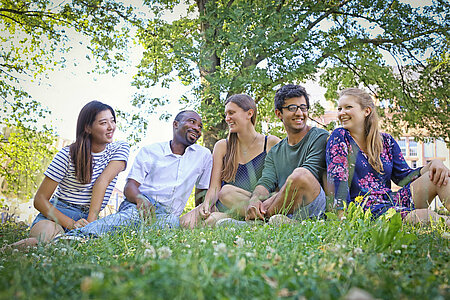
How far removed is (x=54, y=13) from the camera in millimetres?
9898

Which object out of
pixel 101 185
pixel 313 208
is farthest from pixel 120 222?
pixel 313 208

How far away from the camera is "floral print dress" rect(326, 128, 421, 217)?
12.1 ft

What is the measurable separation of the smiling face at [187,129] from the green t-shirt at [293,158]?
1.08 m

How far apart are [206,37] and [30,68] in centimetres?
563

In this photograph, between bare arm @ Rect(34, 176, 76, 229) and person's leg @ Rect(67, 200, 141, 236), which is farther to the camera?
bare arm @ Rect(34, 176, 76, 229)

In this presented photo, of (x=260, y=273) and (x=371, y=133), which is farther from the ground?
(x=371, y=133)

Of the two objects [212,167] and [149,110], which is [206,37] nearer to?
[149,110]

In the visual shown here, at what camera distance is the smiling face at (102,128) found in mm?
4191

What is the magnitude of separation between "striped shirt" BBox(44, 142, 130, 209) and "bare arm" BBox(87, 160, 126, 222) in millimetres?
88

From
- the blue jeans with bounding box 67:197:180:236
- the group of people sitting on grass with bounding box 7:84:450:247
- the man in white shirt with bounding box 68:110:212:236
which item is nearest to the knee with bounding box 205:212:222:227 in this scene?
the group of people sitting on grass with bounding box 7:84:450:247

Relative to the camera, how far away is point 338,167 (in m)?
3.75

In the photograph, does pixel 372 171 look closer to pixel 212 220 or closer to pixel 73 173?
pixel 212 220

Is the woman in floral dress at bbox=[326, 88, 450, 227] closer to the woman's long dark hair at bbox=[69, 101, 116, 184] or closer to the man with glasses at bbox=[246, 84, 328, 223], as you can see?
the man with glasses at bbox=[246, 84, 328, 223]

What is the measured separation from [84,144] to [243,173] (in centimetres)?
207
